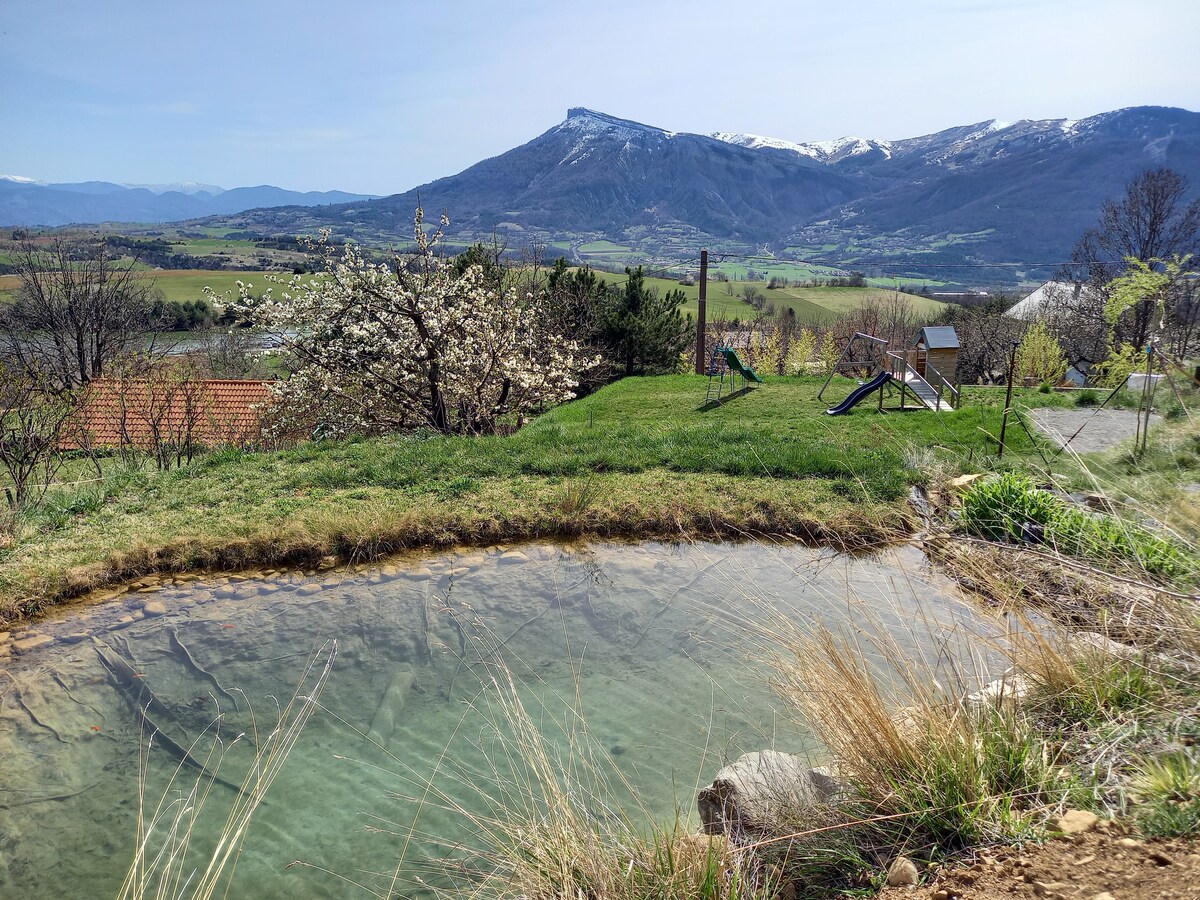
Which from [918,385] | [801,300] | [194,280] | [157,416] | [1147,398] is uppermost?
[194,280]

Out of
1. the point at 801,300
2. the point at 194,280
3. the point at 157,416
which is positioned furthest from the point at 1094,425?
the point at 194,280

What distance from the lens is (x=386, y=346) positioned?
11242mm

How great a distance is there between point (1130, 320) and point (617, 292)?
1855 cm

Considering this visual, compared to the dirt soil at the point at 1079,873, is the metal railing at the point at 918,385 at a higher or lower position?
higher

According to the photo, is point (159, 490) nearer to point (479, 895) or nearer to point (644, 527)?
point (644, 527)

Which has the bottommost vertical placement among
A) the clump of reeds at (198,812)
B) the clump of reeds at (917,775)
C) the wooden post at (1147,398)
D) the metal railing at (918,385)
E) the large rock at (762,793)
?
the clump of reeds at (198,812)

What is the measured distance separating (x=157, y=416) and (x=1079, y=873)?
11.8 metres

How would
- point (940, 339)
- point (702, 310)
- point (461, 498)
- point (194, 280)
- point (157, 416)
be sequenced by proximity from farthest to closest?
point (194, 280)
point (702, 310)
point (940, 339)
point (157, 416)
point (461, 498)

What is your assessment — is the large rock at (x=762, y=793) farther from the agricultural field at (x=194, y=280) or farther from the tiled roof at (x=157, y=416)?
the agricultural field at (x=194, y=280)

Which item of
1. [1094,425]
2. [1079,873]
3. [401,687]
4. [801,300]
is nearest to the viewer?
[1079,873]

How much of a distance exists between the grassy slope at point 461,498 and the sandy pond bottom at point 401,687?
37cm

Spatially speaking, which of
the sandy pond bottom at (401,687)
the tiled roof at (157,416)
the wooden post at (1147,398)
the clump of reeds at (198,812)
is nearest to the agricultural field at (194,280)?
the tiled roof at (157,416)

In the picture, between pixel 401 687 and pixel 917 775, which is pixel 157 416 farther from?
pixel 917 775

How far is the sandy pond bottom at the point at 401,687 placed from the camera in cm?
320
